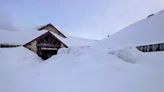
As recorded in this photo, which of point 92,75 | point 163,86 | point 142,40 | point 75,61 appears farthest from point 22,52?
point 163,86

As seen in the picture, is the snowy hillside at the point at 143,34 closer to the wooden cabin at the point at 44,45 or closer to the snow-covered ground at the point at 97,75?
the wooden cabin at the point at 44,45

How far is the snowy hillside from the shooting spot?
18953 mm

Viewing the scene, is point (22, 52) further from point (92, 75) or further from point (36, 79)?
point (92, 75)

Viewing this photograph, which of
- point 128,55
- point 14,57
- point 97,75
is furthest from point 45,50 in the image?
point 97,75

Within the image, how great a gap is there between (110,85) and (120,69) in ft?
3.97

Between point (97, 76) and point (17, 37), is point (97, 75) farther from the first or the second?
point (17, 37)

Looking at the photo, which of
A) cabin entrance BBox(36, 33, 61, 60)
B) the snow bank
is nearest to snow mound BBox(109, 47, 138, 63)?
the snow bank

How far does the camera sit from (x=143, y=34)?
20875mm

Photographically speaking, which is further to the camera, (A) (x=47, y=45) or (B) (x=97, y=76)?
(A) (x=47, y=45)

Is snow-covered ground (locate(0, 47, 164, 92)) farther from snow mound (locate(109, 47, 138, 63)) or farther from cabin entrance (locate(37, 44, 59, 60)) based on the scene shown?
cabin entrance (locate(37, 44, 59, 60))

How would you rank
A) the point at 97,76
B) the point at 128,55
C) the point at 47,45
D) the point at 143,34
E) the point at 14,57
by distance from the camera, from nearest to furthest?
the point at 97,76, the point at 128,55, the point at 14,57, the point at 143,34, the point at 47,45

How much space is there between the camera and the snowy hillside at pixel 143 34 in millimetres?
18953

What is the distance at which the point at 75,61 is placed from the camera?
31.4 feet

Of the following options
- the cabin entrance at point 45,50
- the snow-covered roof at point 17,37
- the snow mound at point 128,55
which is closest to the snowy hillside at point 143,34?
the cabin entrance at point 45,50
